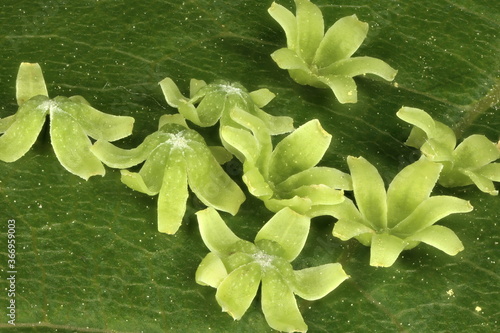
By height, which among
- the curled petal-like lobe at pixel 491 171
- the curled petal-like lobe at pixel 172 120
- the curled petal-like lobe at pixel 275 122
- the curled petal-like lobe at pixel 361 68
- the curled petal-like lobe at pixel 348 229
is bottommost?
the curled petal-like lobe at pixel 172 120

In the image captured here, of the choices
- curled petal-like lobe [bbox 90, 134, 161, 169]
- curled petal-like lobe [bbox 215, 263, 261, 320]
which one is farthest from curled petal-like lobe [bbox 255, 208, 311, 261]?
curled petal-like lobe [bbox 90, 134, 161, 169]

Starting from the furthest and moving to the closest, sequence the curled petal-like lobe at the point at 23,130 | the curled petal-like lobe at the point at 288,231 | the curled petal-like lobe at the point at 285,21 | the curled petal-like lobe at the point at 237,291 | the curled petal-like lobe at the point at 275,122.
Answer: the curled petal-like lobe at the point at 285,21 < the curled petal-like lobe at the point at 275,122 < the curled petal-like lobe at the point at 23,130 < the curled petal-like lobe at the point at 288,231 < the curled petal-like lobe at the point at 237,291

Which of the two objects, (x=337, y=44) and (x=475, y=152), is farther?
(x=337, y=44)

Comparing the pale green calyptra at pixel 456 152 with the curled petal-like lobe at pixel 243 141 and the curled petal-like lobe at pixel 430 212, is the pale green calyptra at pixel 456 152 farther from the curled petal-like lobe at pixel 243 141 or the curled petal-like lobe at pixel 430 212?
the curled petal-like lobe at pixel 243 141

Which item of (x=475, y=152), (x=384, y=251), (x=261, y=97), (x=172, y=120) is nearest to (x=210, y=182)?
(x=172, y=120)

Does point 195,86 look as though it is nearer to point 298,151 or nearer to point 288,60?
point 288,60

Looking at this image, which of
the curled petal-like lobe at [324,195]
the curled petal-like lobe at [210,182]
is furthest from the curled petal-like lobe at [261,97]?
the curled petal-like lobe at [324,195]

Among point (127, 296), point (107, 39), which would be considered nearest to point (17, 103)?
point (107, 39)
